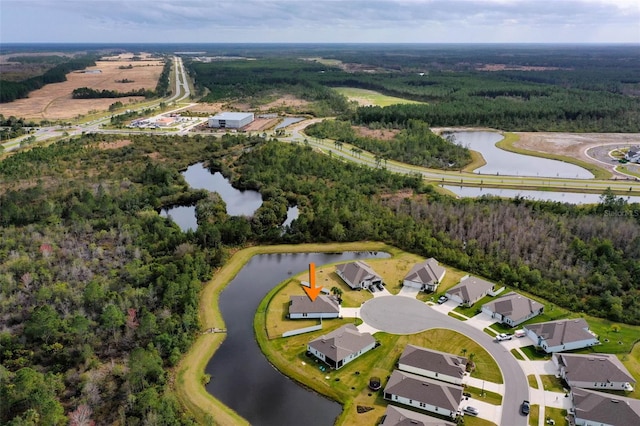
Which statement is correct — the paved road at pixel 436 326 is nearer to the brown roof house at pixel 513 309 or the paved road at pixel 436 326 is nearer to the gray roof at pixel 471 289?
the brown roof house at pixel 513 309

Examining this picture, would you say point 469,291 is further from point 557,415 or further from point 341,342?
point 341,342

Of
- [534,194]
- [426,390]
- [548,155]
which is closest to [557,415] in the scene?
[426,390]

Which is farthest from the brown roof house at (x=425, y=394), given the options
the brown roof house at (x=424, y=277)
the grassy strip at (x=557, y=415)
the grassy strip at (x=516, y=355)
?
the brown roof house at (x=424, y=277)

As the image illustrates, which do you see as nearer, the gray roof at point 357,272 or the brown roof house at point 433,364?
the brown roof house at point 433,364

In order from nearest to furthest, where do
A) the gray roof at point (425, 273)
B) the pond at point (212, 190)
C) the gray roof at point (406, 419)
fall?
the gray roof at point (406, 419) → the gray roof at point (425, 273) → the pond at point (212, 190)

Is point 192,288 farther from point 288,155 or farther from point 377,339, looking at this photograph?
point 288,155

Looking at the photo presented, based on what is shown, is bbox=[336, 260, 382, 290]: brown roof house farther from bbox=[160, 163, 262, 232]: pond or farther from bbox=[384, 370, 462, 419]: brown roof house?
bbox=[160, 163, 262, 232]: pond

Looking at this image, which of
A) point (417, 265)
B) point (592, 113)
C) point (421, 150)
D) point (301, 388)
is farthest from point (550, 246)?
point (592, 113)
